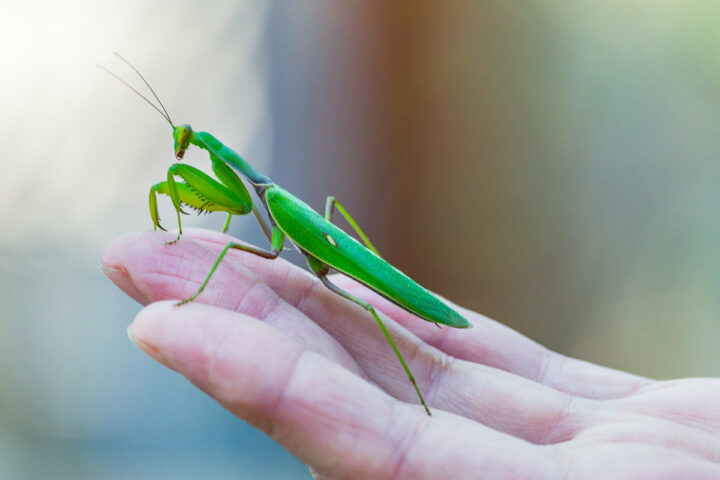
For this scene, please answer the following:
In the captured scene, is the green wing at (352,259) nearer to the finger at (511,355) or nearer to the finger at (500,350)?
the finger at (500,350)

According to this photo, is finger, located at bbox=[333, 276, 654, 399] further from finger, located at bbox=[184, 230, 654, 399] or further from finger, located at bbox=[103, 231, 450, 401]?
finger, located at bbox=[103, 231, 450, 401]

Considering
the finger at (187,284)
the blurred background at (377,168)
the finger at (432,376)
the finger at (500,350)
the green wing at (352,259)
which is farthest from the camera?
the blurred background at (377,168)

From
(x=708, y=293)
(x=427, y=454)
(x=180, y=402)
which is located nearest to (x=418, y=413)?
(x=427, y=454)

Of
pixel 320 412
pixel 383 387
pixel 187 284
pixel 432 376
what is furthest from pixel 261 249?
pixel 320 412

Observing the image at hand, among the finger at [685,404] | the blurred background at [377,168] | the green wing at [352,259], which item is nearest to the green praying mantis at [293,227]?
the green wing at [352,259]

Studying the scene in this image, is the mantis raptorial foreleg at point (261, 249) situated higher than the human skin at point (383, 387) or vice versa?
the mantis raptorial foreleg at point (261, 249)

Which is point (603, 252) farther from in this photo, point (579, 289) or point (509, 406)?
point (509, 406)

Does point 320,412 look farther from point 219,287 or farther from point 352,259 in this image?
point 352,259
